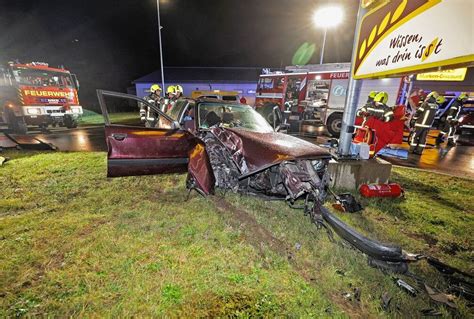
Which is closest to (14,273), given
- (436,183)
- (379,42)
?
(379,42)

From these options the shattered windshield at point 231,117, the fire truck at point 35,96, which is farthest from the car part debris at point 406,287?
the fire truck at point 35,96

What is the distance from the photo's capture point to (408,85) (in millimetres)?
8312

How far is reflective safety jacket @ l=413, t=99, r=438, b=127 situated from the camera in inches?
266

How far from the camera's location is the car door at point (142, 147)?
3.18m

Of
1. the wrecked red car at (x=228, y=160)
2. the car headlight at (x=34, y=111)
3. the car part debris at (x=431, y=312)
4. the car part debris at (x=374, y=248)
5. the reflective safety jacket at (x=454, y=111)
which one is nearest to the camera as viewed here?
the car part debris at (x=431, y=312)

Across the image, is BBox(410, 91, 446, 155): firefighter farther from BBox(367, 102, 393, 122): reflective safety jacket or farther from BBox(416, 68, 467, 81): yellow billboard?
BBox(416, 68, 467, 81): yellow billboard

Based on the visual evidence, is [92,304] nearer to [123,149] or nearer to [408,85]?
[123,149]

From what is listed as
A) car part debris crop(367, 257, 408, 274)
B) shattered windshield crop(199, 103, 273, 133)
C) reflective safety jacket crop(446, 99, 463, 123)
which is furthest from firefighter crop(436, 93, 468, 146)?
car part debris crop(367, 257, 408, 274)

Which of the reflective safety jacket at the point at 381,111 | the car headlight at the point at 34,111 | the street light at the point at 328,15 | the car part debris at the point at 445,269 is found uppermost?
the street light at the point at 328,15

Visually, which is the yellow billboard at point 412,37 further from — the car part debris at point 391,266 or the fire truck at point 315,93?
the fire truck at point 315,93

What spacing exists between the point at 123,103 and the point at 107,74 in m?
13.9

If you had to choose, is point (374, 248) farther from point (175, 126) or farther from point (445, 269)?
point (175, 126)

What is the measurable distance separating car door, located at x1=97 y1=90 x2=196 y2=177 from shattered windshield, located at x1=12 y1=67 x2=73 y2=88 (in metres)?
9.19

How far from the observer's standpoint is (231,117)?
4180 mm
